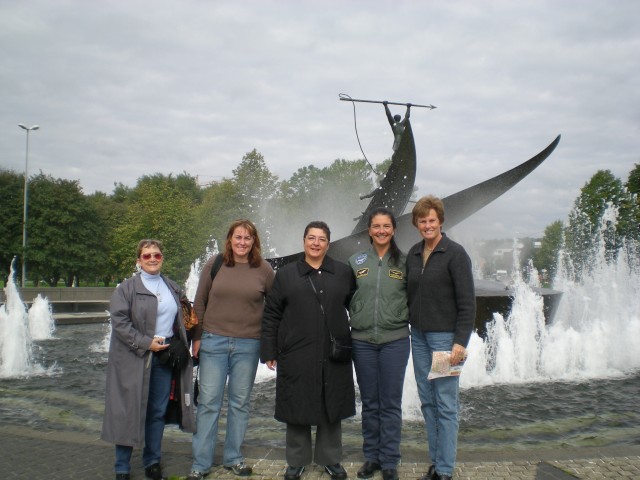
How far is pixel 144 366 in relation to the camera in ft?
11.7

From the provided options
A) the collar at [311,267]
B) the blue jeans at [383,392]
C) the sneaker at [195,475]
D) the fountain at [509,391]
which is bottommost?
the fountain at [509,391]

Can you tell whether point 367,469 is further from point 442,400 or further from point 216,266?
point 216,266

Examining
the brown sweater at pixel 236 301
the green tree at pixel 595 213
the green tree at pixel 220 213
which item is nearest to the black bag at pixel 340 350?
the brown sweater at pixel 236 301

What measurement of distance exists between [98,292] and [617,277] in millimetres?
20218

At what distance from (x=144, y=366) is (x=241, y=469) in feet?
3.13

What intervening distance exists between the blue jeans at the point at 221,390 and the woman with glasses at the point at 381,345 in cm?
75

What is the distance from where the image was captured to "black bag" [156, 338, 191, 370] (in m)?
3.60

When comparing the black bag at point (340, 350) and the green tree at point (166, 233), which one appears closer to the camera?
the black bag at point (340, 350)

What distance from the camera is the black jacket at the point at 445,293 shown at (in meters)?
3.43

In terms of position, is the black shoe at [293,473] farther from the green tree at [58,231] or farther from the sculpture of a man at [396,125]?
the green tree at [58,231]

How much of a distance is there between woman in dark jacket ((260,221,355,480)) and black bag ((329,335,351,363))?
0.09 ft

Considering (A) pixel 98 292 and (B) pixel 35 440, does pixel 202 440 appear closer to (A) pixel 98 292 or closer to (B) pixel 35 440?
(B) pixel 35 440

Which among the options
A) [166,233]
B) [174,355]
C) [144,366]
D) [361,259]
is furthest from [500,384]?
[166,233]

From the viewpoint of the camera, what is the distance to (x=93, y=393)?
23.0ft
